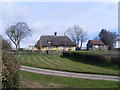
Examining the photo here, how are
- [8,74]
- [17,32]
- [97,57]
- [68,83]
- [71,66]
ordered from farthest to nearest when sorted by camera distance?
1. [17,32]
2. [97,57]
3. [71,66]
4. [68,83]
5. [8,74]

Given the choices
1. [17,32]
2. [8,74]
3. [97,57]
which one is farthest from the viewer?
[17,32]

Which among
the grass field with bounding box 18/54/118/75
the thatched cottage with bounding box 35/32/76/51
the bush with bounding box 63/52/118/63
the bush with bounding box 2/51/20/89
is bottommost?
the grass field with bounding box 18/54/118/75

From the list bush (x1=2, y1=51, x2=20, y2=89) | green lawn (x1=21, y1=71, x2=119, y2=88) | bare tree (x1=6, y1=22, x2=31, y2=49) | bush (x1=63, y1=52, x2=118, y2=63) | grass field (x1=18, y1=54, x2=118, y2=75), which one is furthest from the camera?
bare tree (x1=6, y1=22, x2=31, y2=49)

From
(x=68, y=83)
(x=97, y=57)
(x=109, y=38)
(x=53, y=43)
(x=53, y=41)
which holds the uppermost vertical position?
(x=109, y=38)

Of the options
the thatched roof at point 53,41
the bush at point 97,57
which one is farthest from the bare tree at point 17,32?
the bush at point 97,57

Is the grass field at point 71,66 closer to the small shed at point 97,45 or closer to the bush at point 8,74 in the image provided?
the bush at point 8,74

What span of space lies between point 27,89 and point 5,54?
66.5 inches

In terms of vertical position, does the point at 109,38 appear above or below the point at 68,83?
above

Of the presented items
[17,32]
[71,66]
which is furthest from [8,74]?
[17,32]

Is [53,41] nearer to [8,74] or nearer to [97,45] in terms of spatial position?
[97,45]

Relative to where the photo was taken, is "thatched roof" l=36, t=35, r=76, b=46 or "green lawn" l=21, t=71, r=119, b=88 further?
"thatched roof" l=36, t=35, r=76, b=46

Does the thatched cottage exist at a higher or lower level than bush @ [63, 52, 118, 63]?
higher

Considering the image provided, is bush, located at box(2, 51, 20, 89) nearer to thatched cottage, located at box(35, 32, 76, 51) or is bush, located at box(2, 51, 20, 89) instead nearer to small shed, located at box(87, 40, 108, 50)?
thatched cottage, located at box(35, 32, 76, 51)

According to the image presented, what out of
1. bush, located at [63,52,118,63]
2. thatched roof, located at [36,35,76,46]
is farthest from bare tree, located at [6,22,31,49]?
bush, located at [63,52,118,63]
